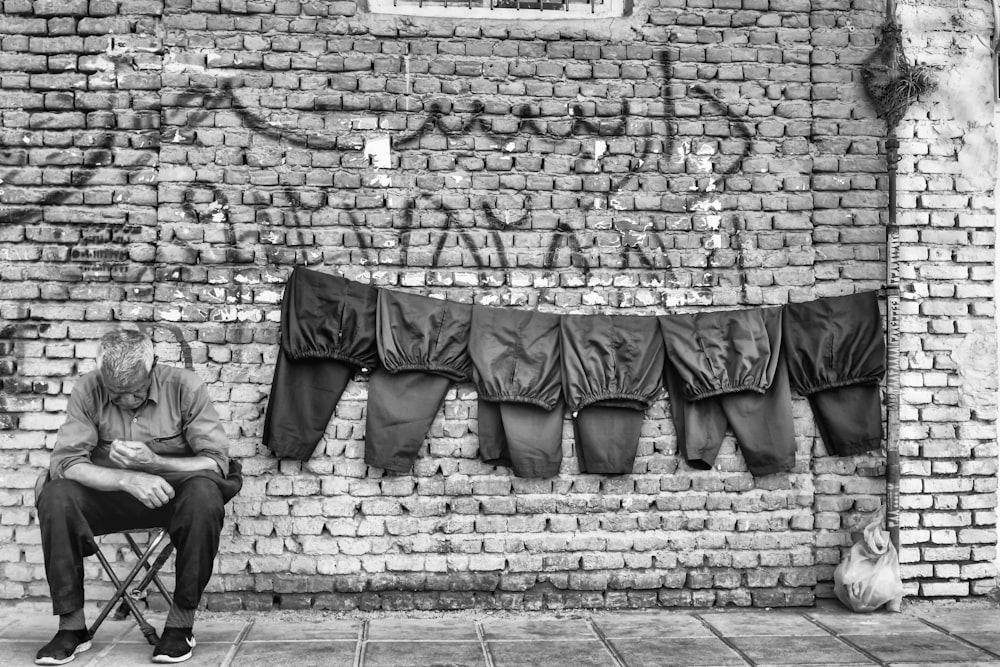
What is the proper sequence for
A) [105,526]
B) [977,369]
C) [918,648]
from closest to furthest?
[105,526] → [918,648] → [977,369]

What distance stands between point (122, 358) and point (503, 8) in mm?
2680

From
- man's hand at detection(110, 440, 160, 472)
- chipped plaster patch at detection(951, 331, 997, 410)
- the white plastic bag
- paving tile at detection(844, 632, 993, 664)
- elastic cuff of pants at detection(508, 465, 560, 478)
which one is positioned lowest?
paving tile at detection(844, 632, 993, 664)

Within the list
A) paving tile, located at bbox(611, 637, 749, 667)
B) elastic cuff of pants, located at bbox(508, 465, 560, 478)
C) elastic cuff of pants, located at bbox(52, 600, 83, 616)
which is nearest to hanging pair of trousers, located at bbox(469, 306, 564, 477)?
elastic cuff of pants, located at bbox(508, 465, 560, 478)

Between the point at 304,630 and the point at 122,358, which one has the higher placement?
the point at 122,358

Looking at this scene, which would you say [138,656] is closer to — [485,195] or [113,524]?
[113,524]

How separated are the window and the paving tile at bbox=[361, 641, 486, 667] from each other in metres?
3.20

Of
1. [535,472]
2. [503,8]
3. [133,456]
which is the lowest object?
[535,472]

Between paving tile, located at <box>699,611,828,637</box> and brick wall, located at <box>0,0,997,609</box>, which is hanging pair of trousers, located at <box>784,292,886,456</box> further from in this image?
paving tile, located at <box>699,611,828,637</box>

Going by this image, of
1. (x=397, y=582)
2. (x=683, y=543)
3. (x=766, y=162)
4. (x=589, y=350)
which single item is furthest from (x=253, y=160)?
(x=683, y=543)

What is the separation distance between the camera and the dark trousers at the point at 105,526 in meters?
3.72

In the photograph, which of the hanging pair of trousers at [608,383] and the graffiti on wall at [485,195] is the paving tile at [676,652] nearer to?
the hanging pair of trousers at [608,383]

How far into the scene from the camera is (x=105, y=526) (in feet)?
12.9

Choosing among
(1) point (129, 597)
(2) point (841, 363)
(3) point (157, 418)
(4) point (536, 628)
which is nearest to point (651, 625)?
(4) point (536, 628)

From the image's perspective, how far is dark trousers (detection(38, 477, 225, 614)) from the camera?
3717 mm
